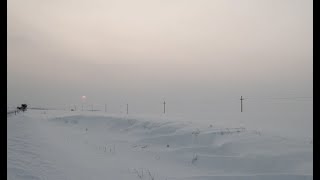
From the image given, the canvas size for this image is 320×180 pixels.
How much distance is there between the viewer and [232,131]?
43.7 ft

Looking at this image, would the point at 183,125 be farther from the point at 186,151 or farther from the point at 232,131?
the point at 186,151

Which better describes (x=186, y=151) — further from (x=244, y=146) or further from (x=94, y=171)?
(x=94, y=171)

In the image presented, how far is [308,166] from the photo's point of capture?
25.7 feet
